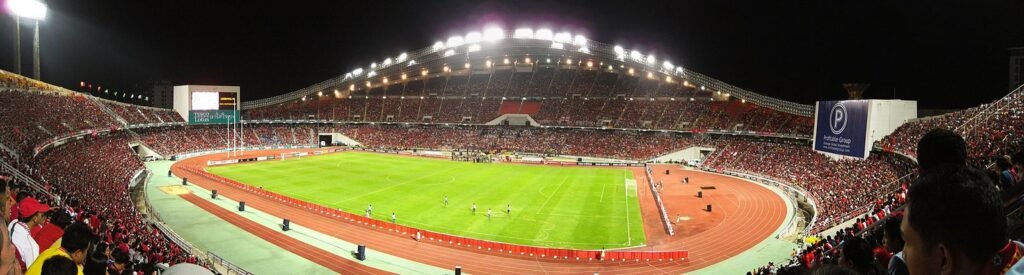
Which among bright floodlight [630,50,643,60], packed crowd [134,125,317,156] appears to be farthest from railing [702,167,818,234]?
packed crowd [134,125,317,156]

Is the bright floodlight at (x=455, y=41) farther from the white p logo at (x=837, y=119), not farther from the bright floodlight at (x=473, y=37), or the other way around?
the white p logo at (x=837, y=119)

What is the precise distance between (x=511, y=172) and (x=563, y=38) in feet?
78.9

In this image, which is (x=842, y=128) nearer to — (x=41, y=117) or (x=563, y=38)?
(x=563, y=38)

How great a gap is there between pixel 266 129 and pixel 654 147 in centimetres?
6290

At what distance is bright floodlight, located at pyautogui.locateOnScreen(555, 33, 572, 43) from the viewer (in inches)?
2773

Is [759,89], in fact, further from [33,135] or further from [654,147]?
[33,135]

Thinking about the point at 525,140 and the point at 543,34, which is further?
the point at 525,140

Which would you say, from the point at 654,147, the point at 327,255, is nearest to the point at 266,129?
the point at 654,147

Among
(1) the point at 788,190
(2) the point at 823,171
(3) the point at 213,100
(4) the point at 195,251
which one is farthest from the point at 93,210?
(3) the point at 213,100

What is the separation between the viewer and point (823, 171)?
4106 centimetres

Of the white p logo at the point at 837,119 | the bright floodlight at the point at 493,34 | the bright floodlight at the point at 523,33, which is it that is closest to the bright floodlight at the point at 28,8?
the bright floodlight at the point at 493,34

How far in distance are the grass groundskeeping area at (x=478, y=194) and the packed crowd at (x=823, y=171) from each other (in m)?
11.2

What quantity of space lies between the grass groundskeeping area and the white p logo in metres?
17.4

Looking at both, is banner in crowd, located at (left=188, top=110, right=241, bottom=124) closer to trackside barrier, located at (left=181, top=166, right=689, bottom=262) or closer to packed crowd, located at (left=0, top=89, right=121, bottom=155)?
packed crowd, located at (left=0, top=89, right=121, bottom=155)
